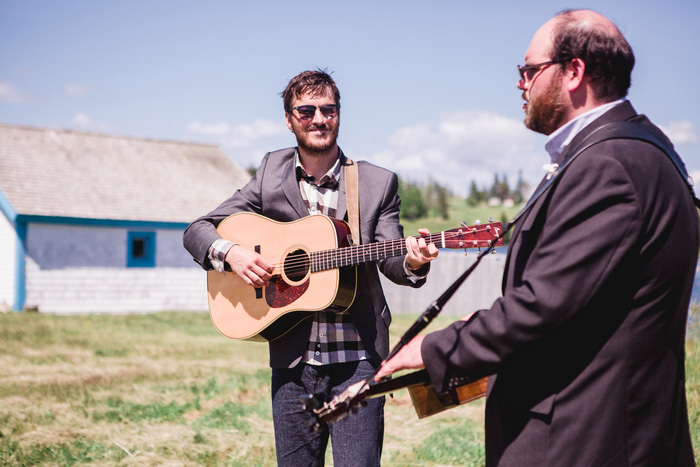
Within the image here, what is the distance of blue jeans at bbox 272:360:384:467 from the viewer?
3.22m

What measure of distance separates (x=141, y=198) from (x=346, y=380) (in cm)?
1967

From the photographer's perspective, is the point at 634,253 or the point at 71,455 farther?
the point at 71,455

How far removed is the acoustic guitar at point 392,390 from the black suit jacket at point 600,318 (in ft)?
1.05

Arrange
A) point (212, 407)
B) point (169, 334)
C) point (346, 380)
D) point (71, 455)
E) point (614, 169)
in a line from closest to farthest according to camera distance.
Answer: point (614, 169), point (346, 380), point (71, 455), point (212, 407), point (169, 334)

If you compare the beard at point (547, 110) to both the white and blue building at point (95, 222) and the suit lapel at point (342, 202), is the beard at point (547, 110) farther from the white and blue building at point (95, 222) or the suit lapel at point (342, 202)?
the white and blue building at point (95, 222)

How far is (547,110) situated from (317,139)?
158cm

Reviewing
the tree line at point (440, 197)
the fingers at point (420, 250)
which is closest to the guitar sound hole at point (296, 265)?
the fingers at point (420, 250)

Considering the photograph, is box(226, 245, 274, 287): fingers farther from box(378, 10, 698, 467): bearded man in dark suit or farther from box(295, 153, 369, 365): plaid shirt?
box(378, 10, 698, 467): bearded man in dark suit

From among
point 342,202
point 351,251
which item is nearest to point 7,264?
point 342,202

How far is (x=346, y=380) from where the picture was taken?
3270 mm

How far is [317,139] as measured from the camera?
11.4ft

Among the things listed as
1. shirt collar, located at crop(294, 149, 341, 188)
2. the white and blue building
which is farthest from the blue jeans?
the white and blue building

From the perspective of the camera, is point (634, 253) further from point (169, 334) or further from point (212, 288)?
point (169, 334)

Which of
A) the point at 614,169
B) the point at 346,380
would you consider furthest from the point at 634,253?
the point at 346,380
